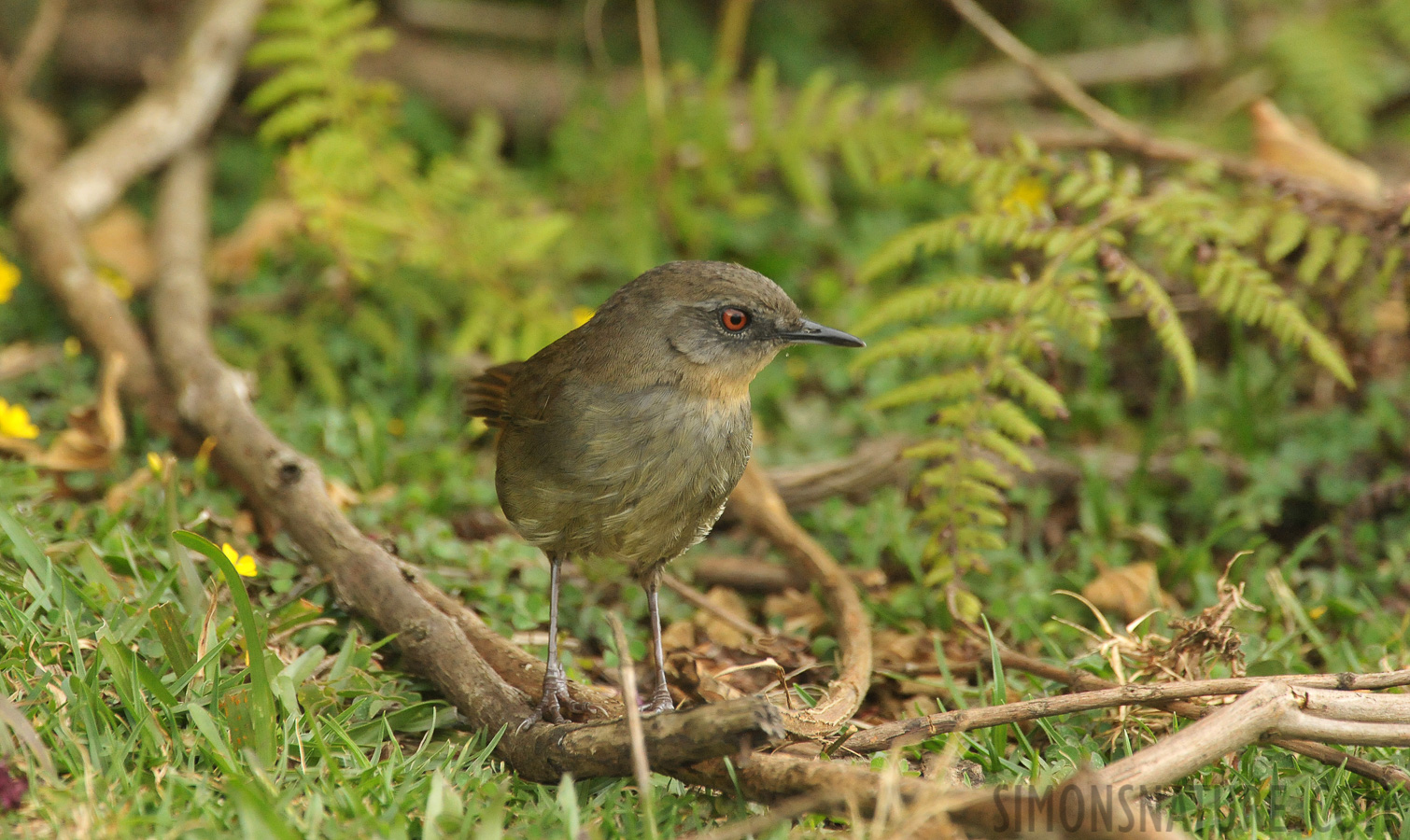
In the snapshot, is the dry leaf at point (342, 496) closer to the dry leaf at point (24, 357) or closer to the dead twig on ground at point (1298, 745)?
the dry leaf at point (24, 357)

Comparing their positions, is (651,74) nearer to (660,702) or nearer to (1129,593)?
(1129,593)

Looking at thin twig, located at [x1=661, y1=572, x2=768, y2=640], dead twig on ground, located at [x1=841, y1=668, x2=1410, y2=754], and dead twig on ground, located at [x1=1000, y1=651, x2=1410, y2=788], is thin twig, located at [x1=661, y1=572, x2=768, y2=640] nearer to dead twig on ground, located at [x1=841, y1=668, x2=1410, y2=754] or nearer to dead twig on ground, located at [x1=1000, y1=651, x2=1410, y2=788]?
dead twig on ground, located at [x1=1000, y1=651, x2=1410, y2=788]

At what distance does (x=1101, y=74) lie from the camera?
7.86 meters

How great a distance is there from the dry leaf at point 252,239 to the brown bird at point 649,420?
3.08 meters

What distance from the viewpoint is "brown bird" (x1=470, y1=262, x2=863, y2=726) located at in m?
3.86

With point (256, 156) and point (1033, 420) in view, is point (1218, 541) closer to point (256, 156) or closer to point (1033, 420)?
point (1033, 420)

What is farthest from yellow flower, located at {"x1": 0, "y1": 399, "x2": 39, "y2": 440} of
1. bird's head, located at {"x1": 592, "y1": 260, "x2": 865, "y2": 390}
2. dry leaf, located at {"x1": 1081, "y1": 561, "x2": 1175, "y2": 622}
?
dry leaf, located at {"x1": 1081, "y1": 561, "x2": 1175, "y2": 622}

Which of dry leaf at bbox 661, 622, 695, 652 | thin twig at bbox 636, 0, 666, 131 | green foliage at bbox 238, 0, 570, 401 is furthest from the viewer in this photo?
thin twig at bbox 636, 0, 666, 131

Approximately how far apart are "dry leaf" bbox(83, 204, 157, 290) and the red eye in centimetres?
360

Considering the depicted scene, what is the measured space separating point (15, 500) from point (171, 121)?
2.86m

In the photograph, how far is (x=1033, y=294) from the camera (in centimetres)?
473

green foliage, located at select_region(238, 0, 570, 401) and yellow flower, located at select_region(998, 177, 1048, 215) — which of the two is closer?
yellow flower, located at select_region(998, 177, 1048, 215)

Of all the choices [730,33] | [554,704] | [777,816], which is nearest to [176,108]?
[730,33]

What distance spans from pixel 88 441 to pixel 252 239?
2.16 metres
